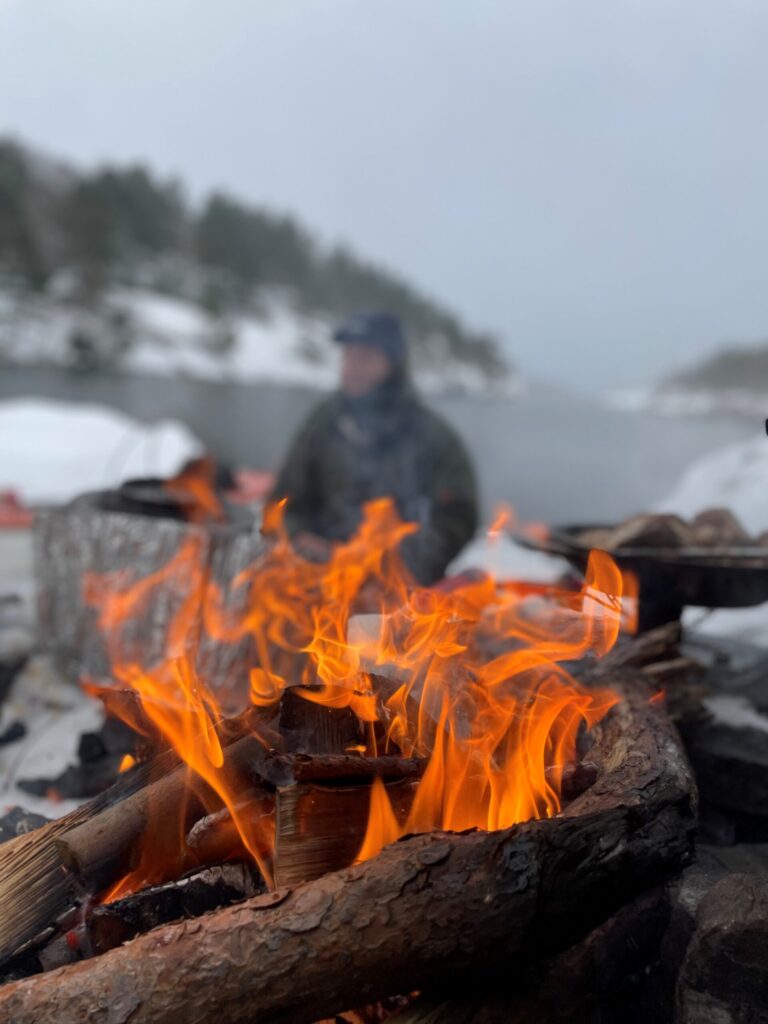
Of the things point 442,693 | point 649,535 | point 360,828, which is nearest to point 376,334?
point 649,535

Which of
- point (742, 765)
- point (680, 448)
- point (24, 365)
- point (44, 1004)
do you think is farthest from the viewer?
point (24, 365)

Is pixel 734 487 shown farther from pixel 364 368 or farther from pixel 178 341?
pixel 178 341

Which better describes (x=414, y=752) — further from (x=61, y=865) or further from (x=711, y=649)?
(x=711, y=649)

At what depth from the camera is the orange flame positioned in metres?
2.07

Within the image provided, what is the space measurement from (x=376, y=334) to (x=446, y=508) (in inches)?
56.8

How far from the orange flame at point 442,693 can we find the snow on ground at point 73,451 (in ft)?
21.0

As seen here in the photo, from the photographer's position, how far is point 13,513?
770cm

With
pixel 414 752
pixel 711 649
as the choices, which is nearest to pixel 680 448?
pixel 711 649

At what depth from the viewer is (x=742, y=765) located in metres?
2.81

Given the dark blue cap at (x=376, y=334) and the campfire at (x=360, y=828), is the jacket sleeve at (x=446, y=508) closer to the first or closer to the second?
the dark blue cap at (x=376, y=334)

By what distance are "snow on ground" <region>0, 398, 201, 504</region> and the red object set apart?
0.62m

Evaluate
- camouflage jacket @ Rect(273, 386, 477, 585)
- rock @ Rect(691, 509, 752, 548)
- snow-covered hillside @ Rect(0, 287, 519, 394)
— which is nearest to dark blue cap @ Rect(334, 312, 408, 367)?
camouflage jacket @ Rect(273, 386, 477, 585)

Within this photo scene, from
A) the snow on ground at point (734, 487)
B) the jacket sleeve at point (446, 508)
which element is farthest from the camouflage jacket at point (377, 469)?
the snow on ground at point (734, 487)

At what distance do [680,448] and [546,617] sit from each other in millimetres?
39327
